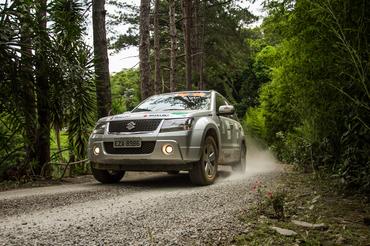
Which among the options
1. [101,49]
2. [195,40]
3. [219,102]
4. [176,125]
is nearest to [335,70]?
[176,125]

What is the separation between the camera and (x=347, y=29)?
451cm

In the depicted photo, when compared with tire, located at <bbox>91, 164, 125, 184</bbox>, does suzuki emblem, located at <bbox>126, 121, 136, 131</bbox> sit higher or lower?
higher

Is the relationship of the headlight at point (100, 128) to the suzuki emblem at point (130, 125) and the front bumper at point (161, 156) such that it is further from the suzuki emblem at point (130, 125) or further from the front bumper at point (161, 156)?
the suzuki emblem at point (130, 125)

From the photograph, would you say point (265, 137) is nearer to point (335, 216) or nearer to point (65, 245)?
point (335, 216)

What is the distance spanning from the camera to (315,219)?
14.4 feet

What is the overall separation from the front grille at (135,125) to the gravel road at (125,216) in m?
0.96

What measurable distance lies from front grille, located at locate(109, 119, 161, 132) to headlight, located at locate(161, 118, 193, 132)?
0.45ft

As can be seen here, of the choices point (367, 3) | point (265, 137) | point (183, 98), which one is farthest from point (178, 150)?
point (265, 137)

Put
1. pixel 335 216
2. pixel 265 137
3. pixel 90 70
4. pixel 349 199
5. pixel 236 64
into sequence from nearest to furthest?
pixel 335 216 → pixel 349 199 → pixel 90 70 → pixel 265 137 → pixel 236 64

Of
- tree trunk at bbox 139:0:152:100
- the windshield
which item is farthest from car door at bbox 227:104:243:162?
tree trunk at bbox 139:0:152:100

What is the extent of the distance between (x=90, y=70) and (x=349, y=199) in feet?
16.3

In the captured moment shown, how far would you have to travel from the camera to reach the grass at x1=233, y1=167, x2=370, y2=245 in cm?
355

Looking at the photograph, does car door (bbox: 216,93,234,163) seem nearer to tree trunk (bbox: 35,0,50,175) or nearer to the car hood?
the car hood

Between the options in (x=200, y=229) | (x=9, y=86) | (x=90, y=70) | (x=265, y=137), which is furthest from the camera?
(x=265, y=137)
